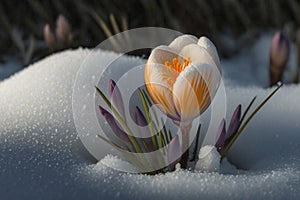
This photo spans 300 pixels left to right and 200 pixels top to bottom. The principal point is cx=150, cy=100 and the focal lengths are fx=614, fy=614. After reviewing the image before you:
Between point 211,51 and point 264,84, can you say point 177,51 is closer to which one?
point 211,51

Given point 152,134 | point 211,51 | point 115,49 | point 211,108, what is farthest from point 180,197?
point 115,49

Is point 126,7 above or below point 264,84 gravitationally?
above

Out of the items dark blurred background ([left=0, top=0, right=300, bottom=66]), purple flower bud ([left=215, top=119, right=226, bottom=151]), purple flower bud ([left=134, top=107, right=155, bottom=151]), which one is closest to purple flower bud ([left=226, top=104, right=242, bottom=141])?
purple flower bud ([left=215, top=119, right=226, bottom=151])

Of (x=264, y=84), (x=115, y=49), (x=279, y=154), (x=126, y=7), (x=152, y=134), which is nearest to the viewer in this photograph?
(x=152, y=134)

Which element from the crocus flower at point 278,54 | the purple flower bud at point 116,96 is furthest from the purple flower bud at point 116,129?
the crocus flower at point 278,54

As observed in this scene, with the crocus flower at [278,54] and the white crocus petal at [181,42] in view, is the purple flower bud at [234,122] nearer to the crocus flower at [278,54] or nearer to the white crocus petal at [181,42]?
Result: the white crocus petal at [181,42]

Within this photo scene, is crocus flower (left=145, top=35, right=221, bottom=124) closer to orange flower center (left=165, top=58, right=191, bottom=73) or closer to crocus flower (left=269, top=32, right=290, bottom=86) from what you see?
orange flower center (left=165, top=58, right=191, bottom=73)
